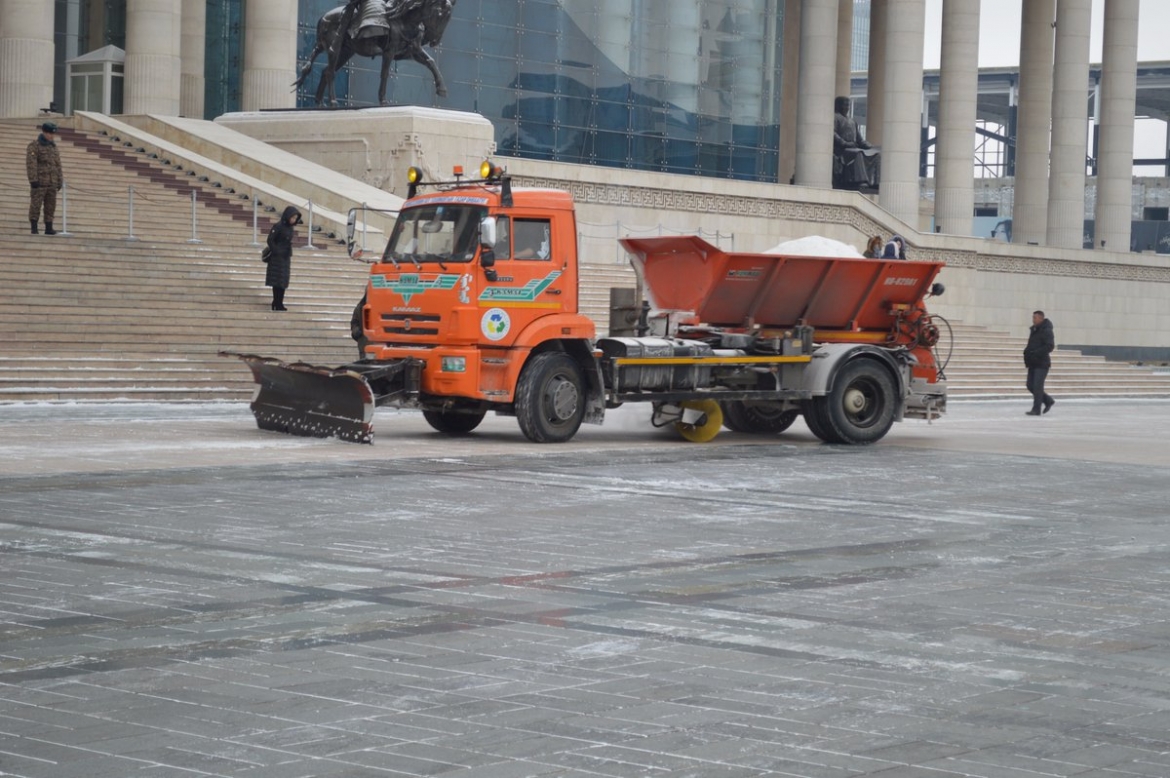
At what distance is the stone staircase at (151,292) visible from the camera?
23.8 m

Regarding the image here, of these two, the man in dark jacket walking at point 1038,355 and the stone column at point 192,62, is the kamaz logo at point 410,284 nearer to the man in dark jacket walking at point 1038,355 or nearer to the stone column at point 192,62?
the man in dark jacket walking at point 1038,355

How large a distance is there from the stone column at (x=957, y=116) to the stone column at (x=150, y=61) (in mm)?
23687

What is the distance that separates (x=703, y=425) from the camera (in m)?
21.5

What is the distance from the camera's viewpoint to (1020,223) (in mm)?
62000

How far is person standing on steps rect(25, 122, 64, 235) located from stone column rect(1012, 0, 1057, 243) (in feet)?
131

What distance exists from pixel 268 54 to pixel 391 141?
8322 mm

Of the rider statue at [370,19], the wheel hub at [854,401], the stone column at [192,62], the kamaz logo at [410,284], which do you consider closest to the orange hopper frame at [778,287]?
the wheel hub at [854,401]

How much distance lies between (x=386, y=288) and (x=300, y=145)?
69.7 ft

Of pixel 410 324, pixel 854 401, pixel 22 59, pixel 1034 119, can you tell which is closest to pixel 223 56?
pixel 22 59

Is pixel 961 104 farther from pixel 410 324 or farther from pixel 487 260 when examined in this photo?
pixel 487 260

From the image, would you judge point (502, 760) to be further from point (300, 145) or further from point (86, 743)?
point (300, 145)

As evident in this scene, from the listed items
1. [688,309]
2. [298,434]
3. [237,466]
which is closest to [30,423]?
[298,434]

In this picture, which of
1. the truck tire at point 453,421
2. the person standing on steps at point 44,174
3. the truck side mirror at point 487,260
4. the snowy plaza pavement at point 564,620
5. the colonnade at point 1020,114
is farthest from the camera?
the colonnade at point 1020,114

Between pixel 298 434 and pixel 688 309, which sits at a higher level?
pixel 688 309
